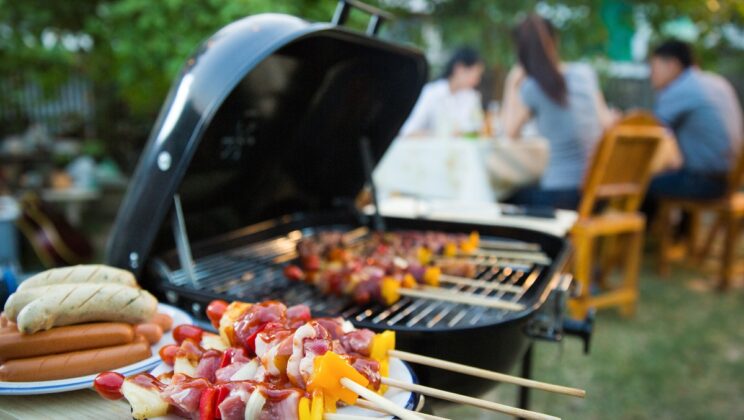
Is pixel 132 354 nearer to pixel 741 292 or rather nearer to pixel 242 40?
pixel 242 40

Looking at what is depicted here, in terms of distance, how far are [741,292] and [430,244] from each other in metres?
4.56

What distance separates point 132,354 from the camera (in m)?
1.06

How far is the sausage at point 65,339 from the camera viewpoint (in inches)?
39.4

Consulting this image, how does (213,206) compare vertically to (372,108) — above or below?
below

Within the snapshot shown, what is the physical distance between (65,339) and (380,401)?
65cm

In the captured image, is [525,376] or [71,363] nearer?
[71,363]

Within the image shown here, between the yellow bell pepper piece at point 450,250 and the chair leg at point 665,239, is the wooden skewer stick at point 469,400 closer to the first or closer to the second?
the yellow bell pepper piece at point 450,250

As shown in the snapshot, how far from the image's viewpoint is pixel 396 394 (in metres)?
0.95

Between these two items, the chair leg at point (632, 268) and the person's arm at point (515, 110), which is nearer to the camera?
the chair leg at point (632, 268)

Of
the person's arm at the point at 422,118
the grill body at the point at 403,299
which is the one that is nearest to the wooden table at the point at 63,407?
the grill body at the point at 403,299

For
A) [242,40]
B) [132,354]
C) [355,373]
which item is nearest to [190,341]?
[132,354]

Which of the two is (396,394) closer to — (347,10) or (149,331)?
(149,331)

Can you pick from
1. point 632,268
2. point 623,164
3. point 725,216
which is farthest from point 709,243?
point 623,164

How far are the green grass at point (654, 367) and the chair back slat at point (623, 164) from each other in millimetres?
958
